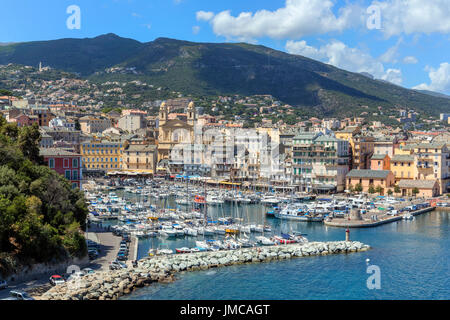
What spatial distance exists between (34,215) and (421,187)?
3849 cm

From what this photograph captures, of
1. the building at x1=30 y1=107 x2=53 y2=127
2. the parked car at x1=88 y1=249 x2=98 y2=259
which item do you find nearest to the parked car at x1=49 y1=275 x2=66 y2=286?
the parked car at x1=88 y1=249 x2=98 y2=259

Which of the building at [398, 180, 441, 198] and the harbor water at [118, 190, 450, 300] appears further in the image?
the building at [398, 180, 441, 198]

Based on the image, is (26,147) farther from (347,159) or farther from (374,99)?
(374,99)

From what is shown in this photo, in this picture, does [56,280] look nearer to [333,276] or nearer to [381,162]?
[333,276]

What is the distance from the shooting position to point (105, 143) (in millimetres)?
67562

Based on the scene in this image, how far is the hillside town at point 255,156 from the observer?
161 feet

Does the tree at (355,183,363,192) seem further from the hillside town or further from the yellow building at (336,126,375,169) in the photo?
the yellow building at (336,126,375,169)

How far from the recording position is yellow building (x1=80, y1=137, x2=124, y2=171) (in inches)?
2621

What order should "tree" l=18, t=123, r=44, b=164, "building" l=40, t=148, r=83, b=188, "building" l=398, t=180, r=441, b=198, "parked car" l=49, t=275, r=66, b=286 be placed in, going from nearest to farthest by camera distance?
1. "parked car" l=49, t=275, r=66, b=286
2. "tree" l=18, t=123, r=44, b=164
3. "building" l=40, t=148, r=83, b=188
4. "building" l=398, t=180, r=441, b=198

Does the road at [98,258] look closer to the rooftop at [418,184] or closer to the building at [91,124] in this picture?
the rooftop at [418,184]

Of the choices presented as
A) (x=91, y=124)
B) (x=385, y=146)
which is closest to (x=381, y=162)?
(x=385, y=146)

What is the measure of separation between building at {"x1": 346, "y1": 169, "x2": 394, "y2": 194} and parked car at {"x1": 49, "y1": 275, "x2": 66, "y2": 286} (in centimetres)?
3769
